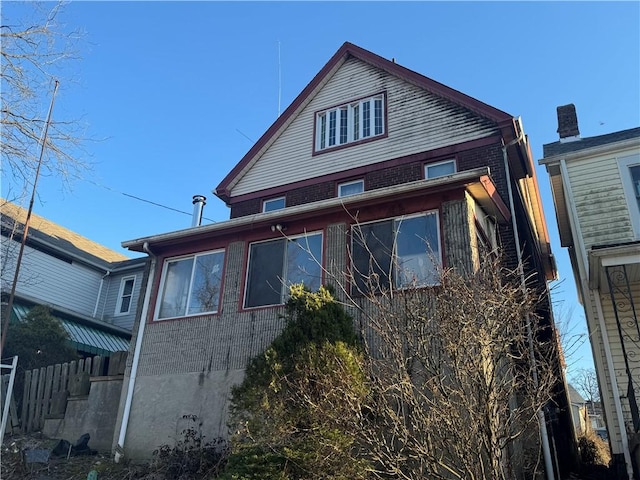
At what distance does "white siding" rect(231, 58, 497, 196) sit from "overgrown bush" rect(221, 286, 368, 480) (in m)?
6.08

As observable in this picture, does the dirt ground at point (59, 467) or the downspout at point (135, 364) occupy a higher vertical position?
the downspout at point (135, 364)

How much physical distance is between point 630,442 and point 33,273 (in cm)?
1828

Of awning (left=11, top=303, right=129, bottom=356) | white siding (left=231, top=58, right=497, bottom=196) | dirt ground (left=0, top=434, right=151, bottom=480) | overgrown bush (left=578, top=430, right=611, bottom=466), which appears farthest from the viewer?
awning (left=11, top=303, right=129, bottom=356)

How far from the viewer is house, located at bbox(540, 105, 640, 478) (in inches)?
352

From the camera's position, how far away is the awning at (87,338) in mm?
16031

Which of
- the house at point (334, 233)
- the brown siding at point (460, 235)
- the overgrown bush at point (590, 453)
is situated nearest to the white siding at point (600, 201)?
the house at point (334, 233)

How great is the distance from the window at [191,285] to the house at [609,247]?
7011 millimetres

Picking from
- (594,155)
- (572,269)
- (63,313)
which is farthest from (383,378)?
(63,313)

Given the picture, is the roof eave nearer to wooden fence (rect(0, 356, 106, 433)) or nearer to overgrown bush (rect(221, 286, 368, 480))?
overgrown bush (rect(221, 286, 368, 480))

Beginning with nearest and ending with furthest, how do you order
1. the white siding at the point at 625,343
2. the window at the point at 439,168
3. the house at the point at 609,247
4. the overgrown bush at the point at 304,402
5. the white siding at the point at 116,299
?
the overgrown bush at the point at 304,402
the house at the point at 609,247
the white siding at the point at 625,343
the window at the point at 439,168
the white siding at the point at 116,299

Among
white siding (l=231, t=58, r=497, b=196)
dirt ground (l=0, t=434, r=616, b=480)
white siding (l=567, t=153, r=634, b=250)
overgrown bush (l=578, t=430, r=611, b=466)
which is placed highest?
white siding (l=231, t=58, r=497, b=196)

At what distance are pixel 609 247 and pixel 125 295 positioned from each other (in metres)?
17.5

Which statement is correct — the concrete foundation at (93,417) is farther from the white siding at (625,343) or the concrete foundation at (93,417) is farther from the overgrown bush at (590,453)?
the overgrown bush at (590,453)

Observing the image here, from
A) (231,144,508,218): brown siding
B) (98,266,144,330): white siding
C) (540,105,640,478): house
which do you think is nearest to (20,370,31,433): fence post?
(231,144,508,218): brown siding
